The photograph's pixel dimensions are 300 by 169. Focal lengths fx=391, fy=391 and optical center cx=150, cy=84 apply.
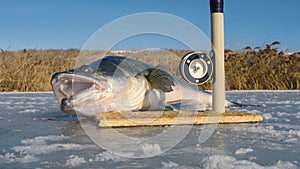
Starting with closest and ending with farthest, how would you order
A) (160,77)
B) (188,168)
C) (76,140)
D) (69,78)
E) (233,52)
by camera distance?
(188,168), (76,140), (69,78), (160,77), (233,52)

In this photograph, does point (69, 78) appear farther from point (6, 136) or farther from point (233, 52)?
point (233, 52)

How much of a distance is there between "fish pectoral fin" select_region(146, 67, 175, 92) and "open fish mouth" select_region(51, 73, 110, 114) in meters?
0.38

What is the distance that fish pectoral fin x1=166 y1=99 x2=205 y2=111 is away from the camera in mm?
2709

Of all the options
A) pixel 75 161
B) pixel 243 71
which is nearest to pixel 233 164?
pixel 75 161

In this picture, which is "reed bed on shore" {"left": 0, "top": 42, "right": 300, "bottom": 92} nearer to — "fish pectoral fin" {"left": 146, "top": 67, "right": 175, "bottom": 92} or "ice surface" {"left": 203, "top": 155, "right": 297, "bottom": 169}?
"fish pectoral fin" {"left": 146, "top": 67, "right": 175, "bottom": 92}

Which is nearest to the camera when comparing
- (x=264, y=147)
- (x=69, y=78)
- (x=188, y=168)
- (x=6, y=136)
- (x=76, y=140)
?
(x=188, y=168)

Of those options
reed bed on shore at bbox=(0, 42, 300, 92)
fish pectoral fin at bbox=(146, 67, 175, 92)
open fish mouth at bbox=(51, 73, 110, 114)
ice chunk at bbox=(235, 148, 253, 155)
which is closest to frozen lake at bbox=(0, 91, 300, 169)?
ice chunk at bbox=(235, 148, 253, 155)

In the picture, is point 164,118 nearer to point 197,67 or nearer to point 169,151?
point 197,67

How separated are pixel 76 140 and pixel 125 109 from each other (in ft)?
2.58

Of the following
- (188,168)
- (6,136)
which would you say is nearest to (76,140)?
(6,136)

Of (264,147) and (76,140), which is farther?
(76,140)

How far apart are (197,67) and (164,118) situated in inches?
20.9

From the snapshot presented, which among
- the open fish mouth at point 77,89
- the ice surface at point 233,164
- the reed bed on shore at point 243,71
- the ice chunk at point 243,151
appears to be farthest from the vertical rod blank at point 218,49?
the reed bed on shore at point 243,71

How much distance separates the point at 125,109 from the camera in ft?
8.48
